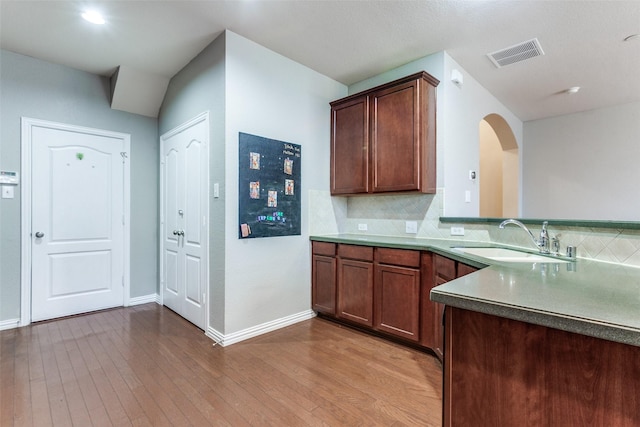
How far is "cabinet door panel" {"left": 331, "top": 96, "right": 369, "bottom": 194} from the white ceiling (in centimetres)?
46

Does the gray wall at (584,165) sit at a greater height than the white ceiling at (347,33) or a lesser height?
lesser

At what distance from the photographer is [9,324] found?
300 centimetres

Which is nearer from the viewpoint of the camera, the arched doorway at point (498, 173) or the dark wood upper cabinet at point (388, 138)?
the dark wood upper cabinet at point (388, 138)

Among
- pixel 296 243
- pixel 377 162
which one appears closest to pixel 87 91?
pixel 296 243

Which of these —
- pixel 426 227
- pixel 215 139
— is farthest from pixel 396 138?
pixel 215 139

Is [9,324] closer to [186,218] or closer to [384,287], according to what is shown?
[186,218]

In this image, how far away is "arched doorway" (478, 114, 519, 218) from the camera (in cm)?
514

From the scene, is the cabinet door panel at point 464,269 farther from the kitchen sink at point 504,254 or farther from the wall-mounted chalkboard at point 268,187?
the wall-mounted chalkboard at point 268,187

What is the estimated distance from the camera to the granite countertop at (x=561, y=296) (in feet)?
2.60

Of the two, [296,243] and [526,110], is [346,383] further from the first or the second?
[526,110]

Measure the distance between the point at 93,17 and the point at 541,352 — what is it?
3557 mm

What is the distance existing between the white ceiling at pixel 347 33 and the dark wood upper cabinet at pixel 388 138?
1.34 ft

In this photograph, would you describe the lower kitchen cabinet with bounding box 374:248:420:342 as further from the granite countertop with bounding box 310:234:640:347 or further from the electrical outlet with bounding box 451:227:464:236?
the granite countertop with bounding box 310:234:640:347

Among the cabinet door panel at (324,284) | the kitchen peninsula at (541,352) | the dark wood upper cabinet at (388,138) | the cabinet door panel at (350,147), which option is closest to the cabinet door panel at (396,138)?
the dark wood upper cabinet at (388,138)
